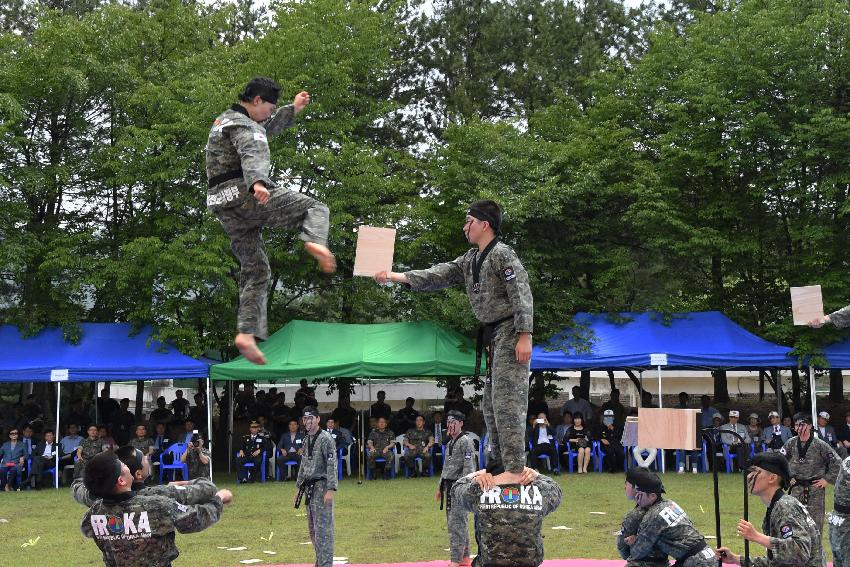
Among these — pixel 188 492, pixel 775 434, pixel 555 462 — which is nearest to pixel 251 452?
pixel 555 462

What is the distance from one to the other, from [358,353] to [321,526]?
8676mm

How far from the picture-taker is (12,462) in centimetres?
1805

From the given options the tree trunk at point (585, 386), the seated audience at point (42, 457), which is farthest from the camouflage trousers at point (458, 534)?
the tree trunk at point (585, 386)

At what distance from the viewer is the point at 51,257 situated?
66.9 ft

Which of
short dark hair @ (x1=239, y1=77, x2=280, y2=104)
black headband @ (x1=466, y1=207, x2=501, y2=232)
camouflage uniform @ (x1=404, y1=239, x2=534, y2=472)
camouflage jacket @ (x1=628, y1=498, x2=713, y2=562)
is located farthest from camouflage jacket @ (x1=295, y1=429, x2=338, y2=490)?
short dark hair @ (x1=239, y1=77, x2=280, y2=104)

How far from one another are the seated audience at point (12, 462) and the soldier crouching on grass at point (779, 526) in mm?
15263

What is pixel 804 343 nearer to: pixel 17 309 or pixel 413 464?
pixel 413 464

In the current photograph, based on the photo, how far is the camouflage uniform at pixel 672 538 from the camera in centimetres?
660

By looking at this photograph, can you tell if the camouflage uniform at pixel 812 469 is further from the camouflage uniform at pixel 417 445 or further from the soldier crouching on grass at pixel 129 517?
the camouflage uniform at pixel 417 445

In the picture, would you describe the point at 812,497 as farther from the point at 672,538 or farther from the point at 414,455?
the point at 414,455

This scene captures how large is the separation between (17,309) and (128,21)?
7669 mm

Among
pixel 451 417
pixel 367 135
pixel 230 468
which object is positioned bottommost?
pixel 230 468

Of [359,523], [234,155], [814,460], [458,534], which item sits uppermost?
[234,155]

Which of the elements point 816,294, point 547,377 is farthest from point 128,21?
point 816,294
